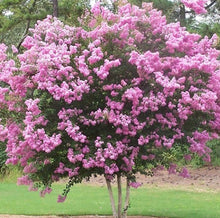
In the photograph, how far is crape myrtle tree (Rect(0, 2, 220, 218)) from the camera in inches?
267

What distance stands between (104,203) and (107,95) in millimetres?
5787

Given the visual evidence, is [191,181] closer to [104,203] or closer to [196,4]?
[104,203]

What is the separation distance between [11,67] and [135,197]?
7475 millimetres

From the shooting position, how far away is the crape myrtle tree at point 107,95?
678cm

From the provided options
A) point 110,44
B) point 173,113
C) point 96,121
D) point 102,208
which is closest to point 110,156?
point 96,121

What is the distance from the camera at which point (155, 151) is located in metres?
7.05

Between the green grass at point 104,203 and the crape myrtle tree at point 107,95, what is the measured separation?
339 centimetres

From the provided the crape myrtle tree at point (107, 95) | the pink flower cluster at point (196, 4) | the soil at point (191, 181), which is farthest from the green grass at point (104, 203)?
the pink flower cluster at point (196, 4)

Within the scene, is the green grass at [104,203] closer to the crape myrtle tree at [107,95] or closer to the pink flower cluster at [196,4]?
the crape myrtle tree at [107,95]

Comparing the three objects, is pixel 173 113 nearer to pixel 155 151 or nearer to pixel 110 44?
pixel 155 151

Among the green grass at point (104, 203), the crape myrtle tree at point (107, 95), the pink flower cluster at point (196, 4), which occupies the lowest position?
the green grass at point (104, 203)

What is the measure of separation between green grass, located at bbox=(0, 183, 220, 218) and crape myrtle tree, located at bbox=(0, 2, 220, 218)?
339 centimetres

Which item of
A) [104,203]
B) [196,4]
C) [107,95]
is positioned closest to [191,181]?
[104,203]

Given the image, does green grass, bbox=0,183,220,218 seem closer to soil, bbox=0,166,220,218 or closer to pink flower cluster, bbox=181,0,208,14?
soil, bbox=0,166,220,218
